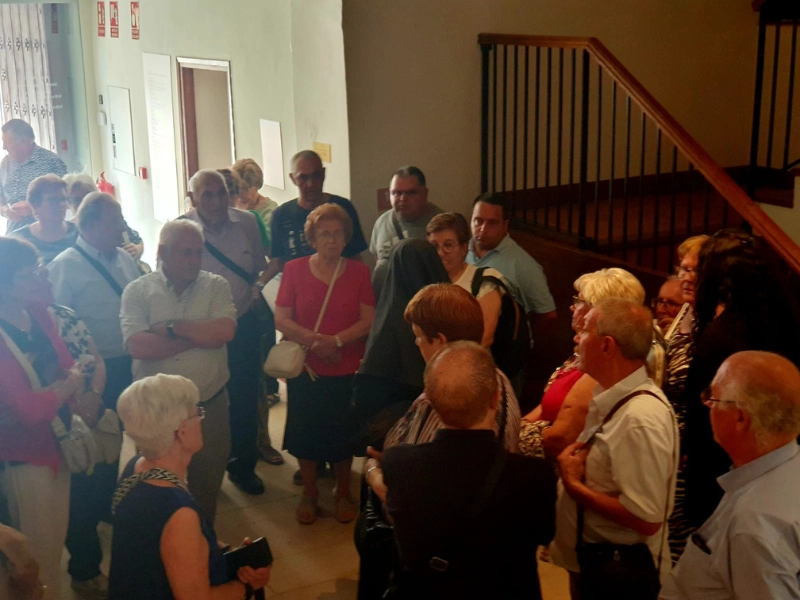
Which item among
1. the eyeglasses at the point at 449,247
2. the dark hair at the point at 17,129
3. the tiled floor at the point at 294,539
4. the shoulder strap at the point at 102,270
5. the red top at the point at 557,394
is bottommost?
the tiled floor at the point at 294,539

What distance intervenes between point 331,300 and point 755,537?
2.29 metres

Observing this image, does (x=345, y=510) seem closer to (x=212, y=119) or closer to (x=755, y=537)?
(x=755, y=537)

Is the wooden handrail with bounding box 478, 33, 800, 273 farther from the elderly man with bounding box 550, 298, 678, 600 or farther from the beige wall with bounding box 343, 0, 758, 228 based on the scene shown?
the elderly man with bounding box 550, 298, 678, 600

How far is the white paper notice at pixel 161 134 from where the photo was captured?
742 cm

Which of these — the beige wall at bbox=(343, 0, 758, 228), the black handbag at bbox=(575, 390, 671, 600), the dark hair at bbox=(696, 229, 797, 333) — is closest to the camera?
the black handbag at bbox=(575, 390, 671, 600)

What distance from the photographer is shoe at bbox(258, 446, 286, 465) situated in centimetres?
465

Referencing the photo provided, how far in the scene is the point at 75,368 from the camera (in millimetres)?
3127

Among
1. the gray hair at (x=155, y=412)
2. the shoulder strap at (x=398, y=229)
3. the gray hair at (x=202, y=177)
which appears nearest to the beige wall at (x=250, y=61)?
the shoulder strap at (x=398, y=229)

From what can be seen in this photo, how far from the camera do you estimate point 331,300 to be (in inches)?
151

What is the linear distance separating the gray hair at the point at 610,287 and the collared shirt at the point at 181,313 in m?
1.43

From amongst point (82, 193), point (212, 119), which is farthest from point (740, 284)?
point (212, 119)

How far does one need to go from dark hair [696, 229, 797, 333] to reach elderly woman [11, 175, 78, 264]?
8.82 ft

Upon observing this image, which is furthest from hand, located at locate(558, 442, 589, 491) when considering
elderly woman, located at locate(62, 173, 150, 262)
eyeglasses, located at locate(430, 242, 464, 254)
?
elderly woman, located at locate(62, 173, 150, 262)

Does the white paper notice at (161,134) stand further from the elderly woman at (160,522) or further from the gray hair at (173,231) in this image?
the elderly woman at (160,522)
